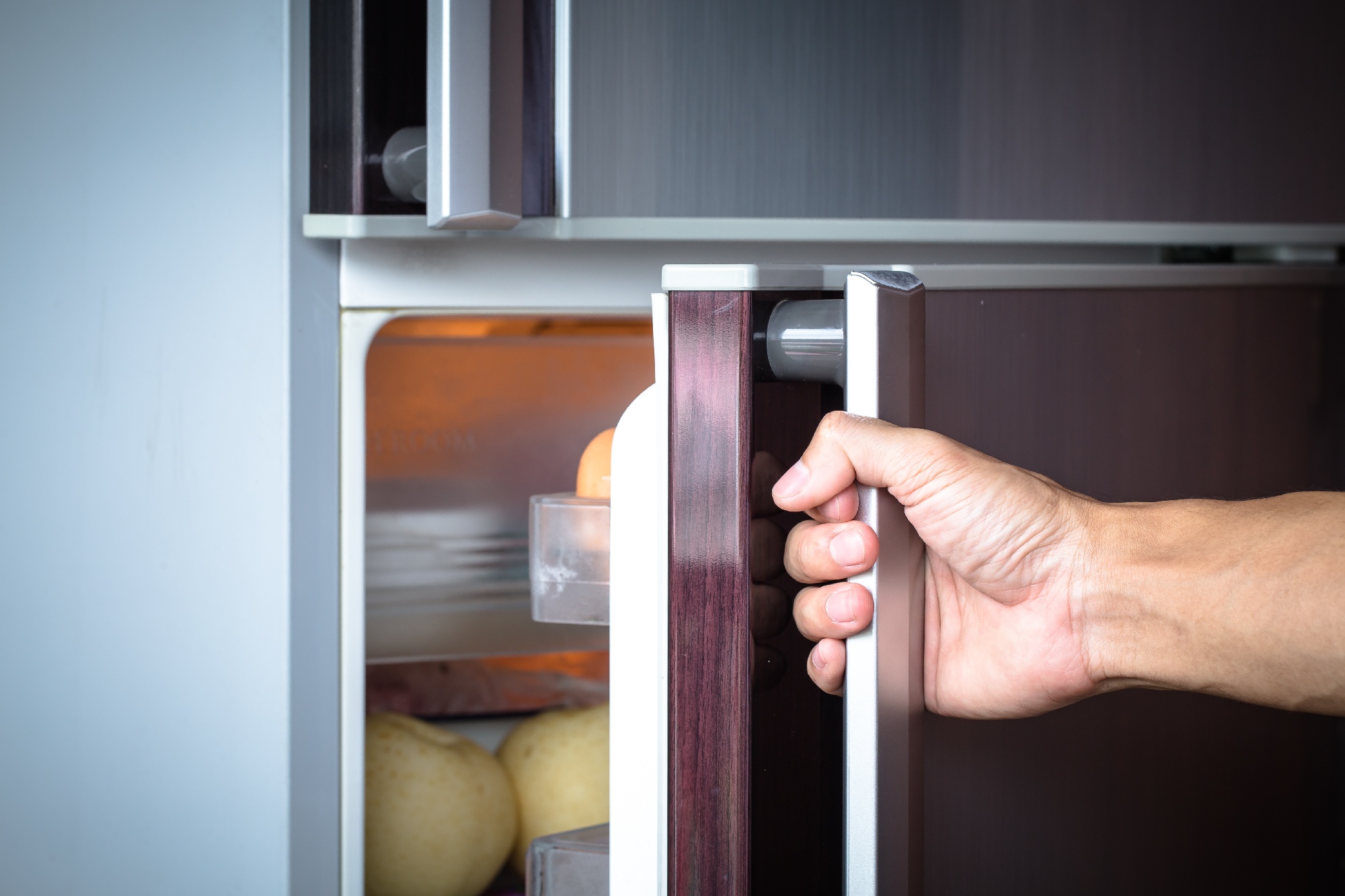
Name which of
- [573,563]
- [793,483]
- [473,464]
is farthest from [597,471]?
[793,483]

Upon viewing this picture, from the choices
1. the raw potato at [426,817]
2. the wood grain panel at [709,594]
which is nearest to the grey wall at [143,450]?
the raw potato at [426,817]

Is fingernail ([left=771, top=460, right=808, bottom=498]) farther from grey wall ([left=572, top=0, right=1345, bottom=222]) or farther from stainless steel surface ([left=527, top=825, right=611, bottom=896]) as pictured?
stainless steel surface ([left=527, top=825, right=611, bottom=896])

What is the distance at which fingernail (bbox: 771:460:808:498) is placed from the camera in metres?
0.45

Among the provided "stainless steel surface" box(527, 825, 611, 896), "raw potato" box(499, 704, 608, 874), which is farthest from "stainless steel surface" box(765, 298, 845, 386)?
"raw potato" box(499, 704, 608, 874)

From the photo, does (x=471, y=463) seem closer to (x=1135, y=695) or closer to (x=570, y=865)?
(x=570, y=865)

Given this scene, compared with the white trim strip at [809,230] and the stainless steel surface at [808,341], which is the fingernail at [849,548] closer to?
the stainless steel surface at [808,341]

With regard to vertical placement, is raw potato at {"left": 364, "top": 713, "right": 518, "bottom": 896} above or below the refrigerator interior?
below

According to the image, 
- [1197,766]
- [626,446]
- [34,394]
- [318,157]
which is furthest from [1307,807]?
[34,394]

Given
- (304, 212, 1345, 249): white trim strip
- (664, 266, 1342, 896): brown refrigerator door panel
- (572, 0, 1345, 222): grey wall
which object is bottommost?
(664, 266, 1342, 896): brown refrigerator door panel

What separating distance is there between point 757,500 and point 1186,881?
1.32 feet

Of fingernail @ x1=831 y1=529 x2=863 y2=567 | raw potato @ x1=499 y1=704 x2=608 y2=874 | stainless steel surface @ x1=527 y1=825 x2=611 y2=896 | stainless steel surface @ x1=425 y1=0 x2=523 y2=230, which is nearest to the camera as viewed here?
fingernail @ x1=831 y1=529 x2=863 y2=567

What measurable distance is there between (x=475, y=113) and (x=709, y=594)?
0.87 ft

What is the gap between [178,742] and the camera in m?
0.71

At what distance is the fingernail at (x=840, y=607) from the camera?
0.42 m
